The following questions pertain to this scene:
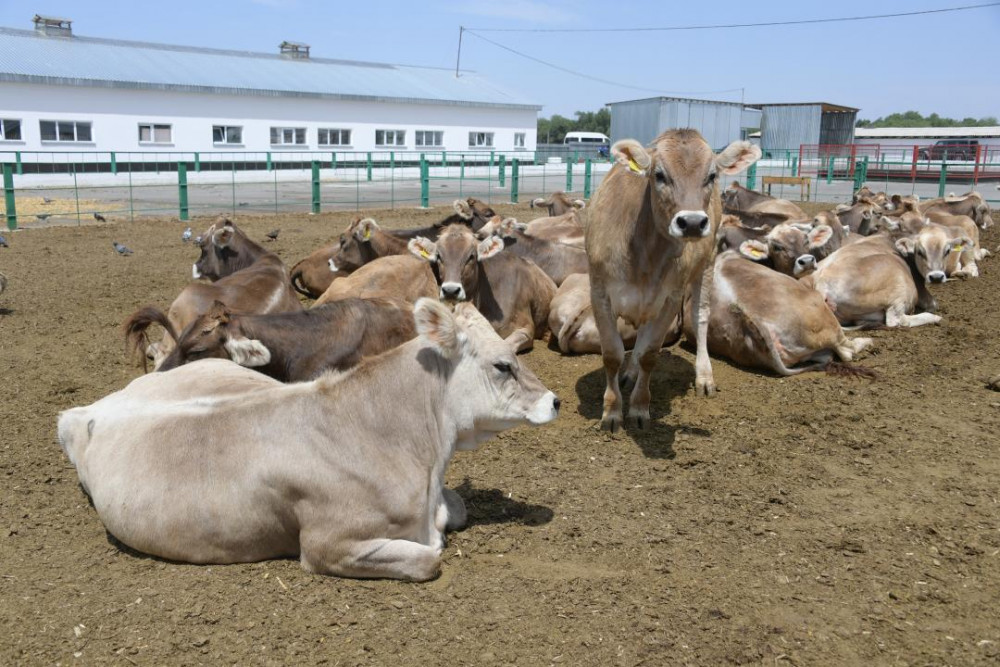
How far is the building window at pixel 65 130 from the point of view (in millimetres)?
36625

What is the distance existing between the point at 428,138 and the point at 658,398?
1764 inches

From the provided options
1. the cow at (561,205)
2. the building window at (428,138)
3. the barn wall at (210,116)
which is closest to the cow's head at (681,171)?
the cow at (561,205)

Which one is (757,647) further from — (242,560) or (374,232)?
(374,232)

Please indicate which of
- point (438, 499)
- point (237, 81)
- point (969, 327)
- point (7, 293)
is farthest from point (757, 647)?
point (237, 81)

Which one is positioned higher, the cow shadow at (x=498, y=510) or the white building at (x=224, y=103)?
the white building at (x=224, y=103)

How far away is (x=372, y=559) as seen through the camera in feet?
13.7

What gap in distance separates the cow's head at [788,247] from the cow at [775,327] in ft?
3.41

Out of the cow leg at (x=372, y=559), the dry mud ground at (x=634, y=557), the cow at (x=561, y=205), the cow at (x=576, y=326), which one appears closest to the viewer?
the dry mud ground at (x=634, y=557)

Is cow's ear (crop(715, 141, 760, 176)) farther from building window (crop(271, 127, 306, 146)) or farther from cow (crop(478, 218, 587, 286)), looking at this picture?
building window (crop(271, 127, 306, 146))

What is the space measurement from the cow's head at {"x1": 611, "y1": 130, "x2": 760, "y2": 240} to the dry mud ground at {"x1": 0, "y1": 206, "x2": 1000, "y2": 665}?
1652mm

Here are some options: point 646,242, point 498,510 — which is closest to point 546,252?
point 646,242

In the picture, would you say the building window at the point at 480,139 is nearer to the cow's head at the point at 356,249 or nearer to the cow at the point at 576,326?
the cow's head at the point at 356,249

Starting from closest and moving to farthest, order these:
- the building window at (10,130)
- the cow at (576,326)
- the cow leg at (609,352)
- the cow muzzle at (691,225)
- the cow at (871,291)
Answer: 1. the cow muzzle at (691,225)
2. the cow leg at (609,352)
3. the cow at (576,326)
4. the cow at (871,291)
5. the building window at (10,130)

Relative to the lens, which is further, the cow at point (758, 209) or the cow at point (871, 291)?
the cow at point (758, 209)
